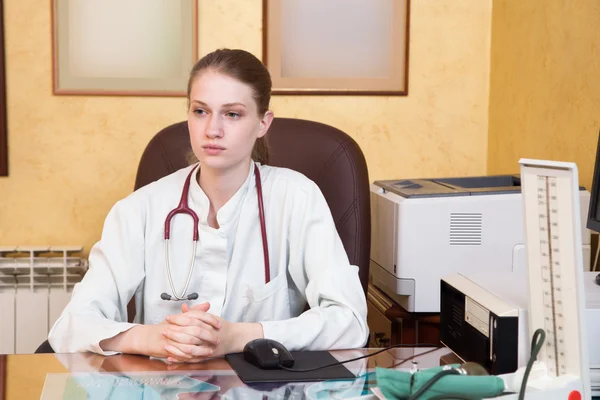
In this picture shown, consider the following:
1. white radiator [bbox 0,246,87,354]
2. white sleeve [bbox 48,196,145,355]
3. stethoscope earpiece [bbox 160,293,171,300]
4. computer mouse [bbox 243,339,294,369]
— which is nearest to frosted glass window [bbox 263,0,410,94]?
white radiator [bbox 0,246,87,354]

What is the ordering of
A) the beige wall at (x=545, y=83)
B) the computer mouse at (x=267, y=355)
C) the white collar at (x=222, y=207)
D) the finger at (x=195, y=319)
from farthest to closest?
the beige wall at (x=545, y=83)
the white collar at (x=222, y=207)
the finger at (x=195, y=319)
the computer mouse at (x=267, y=355)

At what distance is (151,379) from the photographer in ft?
3.93

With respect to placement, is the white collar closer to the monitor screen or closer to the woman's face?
the woman's face

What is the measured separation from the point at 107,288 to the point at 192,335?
34 centimetres

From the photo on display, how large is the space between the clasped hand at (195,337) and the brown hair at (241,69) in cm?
54

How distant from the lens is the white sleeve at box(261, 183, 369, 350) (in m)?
1.47

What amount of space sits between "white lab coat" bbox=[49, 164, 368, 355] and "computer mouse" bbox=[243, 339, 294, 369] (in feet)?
0.81

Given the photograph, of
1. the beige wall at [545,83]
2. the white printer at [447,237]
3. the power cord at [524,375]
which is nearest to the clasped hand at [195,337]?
the power cord at [524,375]

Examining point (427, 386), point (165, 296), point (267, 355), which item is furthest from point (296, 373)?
point (165, 296)

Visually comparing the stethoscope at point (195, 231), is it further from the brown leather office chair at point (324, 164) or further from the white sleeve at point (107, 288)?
the brown leather office chair at point (324, 164)

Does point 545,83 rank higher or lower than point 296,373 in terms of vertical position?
higher

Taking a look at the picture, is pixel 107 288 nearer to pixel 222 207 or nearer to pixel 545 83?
pixel 222 207

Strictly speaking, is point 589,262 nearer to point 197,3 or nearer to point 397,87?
point 397,87

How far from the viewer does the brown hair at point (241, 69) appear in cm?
169
